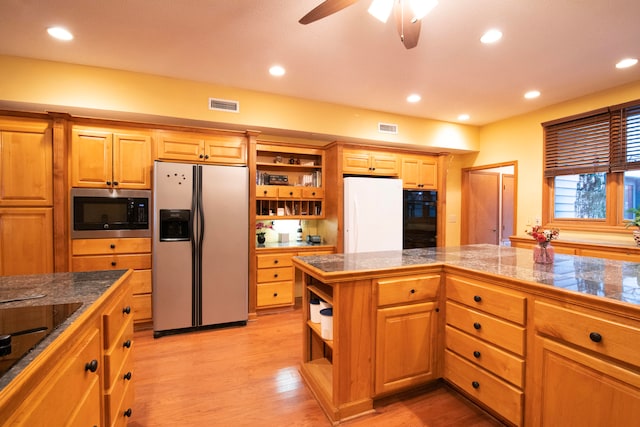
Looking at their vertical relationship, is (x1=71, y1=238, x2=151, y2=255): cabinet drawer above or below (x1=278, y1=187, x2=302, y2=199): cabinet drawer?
below

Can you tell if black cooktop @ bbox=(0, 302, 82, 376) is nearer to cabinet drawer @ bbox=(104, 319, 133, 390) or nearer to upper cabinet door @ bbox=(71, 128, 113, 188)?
cabinet drawer @ bbox=(104, 319, 133, 390)

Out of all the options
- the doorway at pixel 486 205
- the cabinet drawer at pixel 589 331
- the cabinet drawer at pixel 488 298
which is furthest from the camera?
the doorway at pixel 486 205

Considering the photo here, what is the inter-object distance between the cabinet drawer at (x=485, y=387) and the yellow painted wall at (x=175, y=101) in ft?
9.78

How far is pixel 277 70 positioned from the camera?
2984 millimetres

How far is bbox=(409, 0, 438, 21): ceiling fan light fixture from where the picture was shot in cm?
167

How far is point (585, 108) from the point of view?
12.0 ft

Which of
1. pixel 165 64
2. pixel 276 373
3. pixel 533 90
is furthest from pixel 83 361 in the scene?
pixel 533 90

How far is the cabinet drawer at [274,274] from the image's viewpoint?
11.6 ft

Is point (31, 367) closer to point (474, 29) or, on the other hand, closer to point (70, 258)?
point (70, 258)

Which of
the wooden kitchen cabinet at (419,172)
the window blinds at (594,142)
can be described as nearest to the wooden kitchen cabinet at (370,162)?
the wooden kitchen cabinet at (419,172)

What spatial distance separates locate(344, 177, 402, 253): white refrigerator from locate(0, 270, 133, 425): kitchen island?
2.59 m

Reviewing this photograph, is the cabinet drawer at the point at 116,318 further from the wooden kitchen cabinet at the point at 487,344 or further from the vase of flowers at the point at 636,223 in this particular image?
the vase of flowers at the point at 636,223

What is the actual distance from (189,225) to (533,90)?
424cm

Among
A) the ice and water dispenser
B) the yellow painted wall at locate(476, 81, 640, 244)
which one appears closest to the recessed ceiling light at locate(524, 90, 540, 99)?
the yellow painted wall at locate(476, 81, 640, 244)
